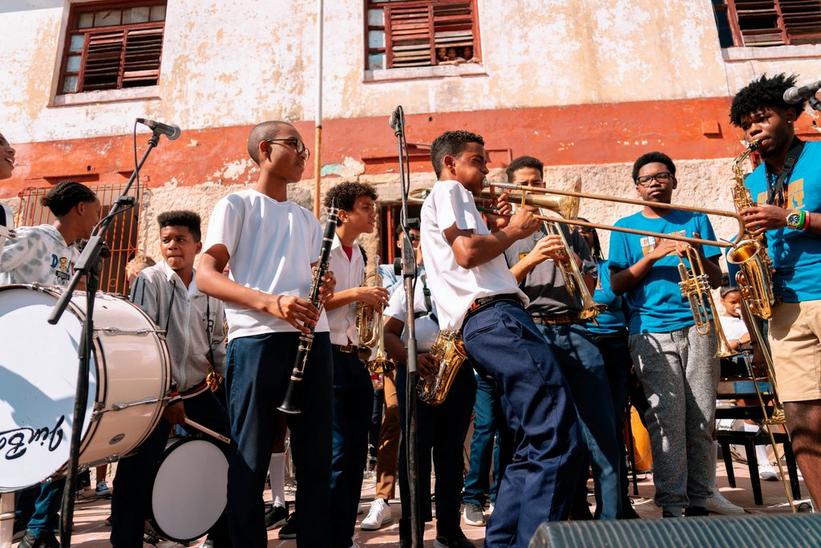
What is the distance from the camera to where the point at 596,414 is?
319 centimetres

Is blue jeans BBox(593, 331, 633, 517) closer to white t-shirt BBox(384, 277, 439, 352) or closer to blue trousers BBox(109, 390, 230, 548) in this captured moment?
white t-shirt BBox(384, 277, 439, 352)

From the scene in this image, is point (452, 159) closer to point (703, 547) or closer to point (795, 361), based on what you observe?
point (795, 361)

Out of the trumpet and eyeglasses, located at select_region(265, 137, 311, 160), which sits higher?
eyeglasses, located at select_region(265, 137, 311, 160)

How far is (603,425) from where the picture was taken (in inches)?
125

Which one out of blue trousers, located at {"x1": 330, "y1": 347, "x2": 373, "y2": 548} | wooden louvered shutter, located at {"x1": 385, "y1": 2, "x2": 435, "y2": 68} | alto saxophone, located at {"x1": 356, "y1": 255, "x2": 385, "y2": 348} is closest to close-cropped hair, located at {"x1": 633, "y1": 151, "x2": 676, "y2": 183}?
alto saxophone, located at {"x1": 356, "y1": 255, "x2": 385, "y2": 348}

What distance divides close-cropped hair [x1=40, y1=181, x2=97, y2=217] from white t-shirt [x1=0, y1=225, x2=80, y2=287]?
0.53 feet

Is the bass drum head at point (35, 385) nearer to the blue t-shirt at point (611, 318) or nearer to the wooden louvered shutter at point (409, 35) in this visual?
the blue t-shirt at point (611, 318)

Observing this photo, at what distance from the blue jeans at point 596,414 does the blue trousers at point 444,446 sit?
2.55 ft

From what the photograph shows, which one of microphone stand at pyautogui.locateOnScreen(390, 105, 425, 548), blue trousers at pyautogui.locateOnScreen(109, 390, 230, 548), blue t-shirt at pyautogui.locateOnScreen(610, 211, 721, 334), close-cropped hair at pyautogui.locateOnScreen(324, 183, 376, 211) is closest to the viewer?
microphone stand at pyautogui.locateOnScreen(390, 105, 425, 548)

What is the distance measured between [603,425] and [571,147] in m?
6.23

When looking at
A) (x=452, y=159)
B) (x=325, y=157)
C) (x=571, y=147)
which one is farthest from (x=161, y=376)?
(x=571, y=147)

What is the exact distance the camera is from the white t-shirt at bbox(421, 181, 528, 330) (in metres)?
2.76

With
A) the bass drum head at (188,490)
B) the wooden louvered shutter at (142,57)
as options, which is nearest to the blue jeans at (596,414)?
the bass drum head at (188,490)

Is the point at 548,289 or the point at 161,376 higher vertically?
the point at 548,289
